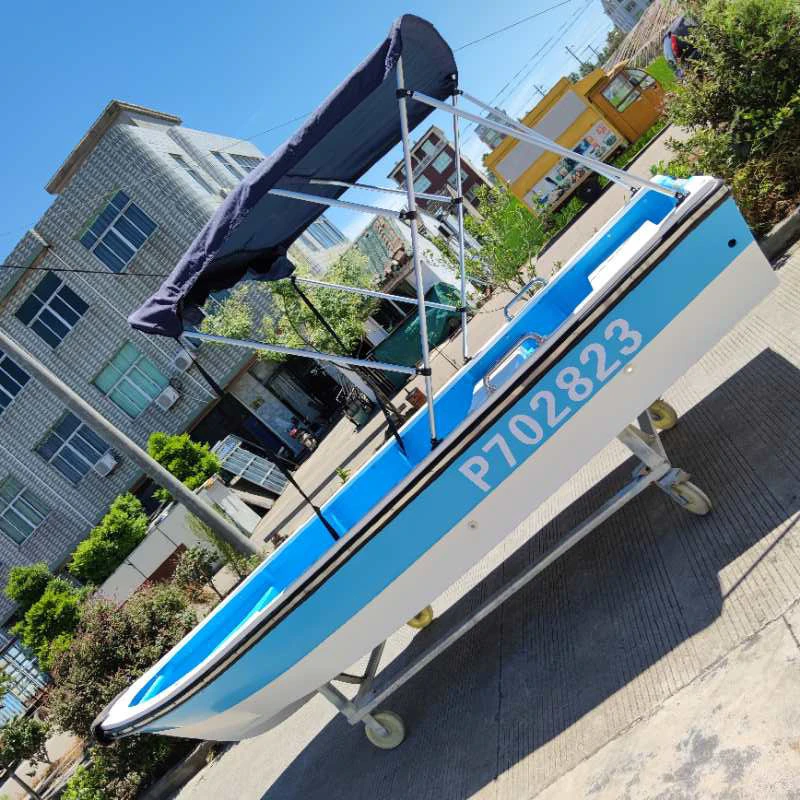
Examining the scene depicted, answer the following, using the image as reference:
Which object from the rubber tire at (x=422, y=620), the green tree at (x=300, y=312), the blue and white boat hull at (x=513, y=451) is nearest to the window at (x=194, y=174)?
the green tree at (x=300, y=312)

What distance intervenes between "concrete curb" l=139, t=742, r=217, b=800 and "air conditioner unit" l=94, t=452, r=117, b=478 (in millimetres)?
17888

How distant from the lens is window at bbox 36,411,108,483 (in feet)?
77.8

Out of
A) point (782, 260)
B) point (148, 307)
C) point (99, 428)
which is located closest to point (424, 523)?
point (148, 307)

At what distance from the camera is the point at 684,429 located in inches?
201

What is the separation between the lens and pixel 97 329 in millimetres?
23484

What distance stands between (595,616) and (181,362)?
2110 centimetres

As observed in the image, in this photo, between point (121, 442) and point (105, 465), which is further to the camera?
point (105, 465)

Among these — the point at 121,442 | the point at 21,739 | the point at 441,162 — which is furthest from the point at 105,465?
the point at 441,162

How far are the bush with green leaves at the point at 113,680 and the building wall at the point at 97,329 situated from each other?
1579 cm

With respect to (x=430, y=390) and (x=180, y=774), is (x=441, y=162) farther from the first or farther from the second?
(x=430, y=390)

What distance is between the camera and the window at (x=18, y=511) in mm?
→ 23625

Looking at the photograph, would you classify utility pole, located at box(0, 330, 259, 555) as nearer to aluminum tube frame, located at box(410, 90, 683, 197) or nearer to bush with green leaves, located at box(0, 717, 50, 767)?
bush with green leaves, located at box(0, 717, 50, 767)

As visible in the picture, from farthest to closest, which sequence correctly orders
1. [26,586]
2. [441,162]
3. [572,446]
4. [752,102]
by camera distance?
[441,162] < [26,586] < [752,102] < [572,446]

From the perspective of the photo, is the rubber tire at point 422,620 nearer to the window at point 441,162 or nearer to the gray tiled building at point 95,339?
the gray tiled building at point 95,339
